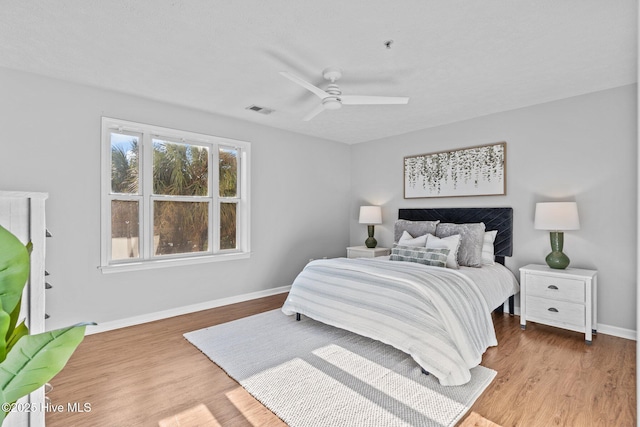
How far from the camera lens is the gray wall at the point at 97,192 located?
115 inches

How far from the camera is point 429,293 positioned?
2.49 meters

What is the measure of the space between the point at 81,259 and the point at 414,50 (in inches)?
139

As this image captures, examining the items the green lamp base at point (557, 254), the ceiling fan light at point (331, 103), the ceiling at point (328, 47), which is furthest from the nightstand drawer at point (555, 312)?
the ceiling fan light at point (331, 103)

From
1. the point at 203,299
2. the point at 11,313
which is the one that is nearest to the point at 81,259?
the point at 203,299

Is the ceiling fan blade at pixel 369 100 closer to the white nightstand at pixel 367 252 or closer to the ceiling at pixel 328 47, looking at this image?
the ceiling at pixel 328 47

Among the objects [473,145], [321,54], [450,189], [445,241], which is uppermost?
[321,54]

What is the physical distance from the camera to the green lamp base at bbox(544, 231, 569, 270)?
3287 millimetres

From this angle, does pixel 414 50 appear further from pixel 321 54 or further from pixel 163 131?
pixel 163 131

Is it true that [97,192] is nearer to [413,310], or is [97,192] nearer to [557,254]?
[413,310]

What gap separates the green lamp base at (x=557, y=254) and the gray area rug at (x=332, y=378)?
1548 mm

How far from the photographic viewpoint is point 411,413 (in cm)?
195

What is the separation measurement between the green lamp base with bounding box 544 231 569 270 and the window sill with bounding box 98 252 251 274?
11.4 ft

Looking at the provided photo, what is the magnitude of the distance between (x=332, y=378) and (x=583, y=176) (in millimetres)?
3208

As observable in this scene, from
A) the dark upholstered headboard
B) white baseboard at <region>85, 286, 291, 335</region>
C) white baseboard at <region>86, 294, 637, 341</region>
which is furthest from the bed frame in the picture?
white baseboard at <region>85, 286, 291, 335</region>
